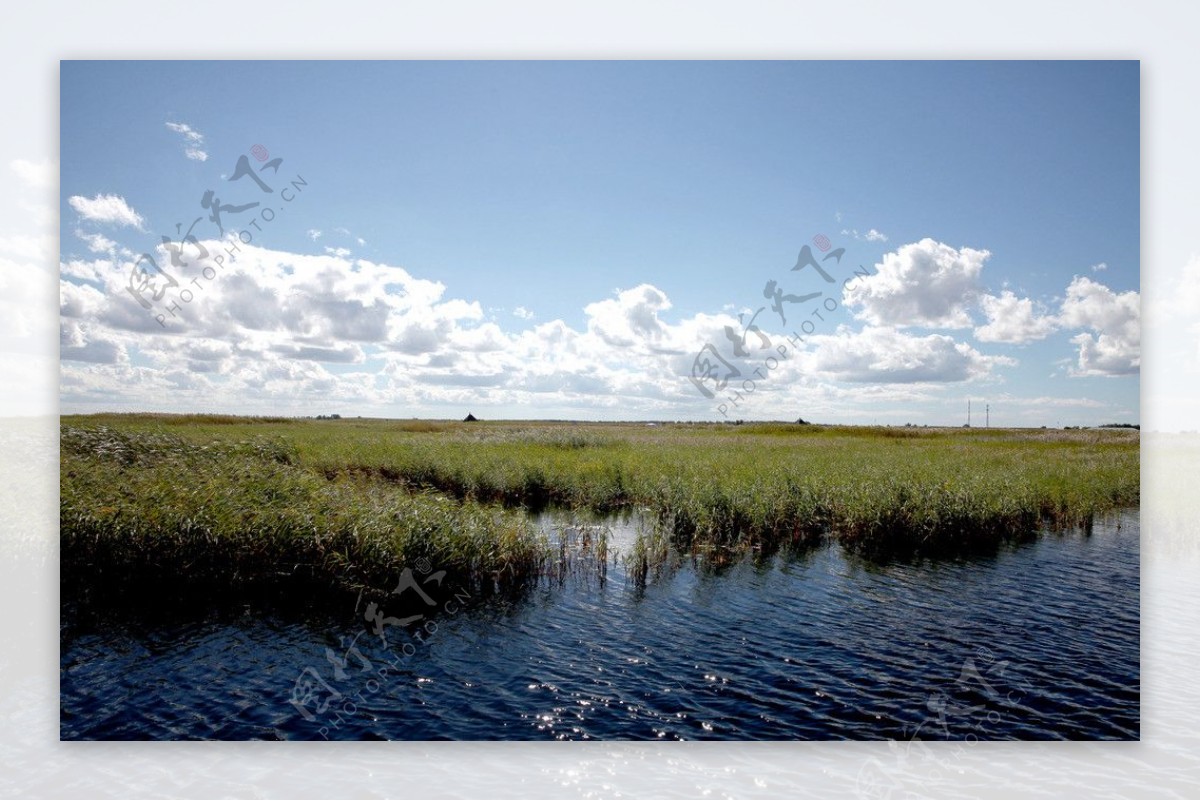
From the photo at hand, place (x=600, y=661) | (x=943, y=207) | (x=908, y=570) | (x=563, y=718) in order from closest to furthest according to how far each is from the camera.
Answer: (x=563, y=718) < (x=600, y=661) < (x=943, y=207) < (x=908, y=570)

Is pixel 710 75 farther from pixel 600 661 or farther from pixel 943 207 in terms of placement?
pixel 600 661

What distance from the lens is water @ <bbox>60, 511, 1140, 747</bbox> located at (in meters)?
6.76

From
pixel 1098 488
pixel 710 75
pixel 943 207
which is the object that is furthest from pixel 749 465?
pixel 710 75

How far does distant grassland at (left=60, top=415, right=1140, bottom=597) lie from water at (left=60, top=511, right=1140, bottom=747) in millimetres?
927

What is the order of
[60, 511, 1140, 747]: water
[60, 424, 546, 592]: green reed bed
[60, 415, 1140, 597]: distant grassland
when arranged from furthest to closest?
[60, 415, 1140, 597]: distant grassland < [60, 424, 546, 592]: green reed bed < [60, 511, 1140, 747]: water

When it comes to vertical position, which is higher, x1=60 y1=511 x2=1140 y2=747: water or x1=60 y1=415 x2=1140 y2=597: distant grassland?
x1=60 y1=415 x2=1140 y2=597: distant grassland

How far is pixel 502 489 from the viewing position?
16812 millimetres

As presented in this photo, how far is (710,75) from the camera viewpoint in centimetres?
825

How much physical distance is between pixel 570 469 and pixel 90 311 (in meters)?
11.3

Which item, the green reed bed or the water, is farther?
the green reed bed

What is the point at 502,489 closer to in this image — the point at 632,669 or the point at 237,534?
the point at 237,534

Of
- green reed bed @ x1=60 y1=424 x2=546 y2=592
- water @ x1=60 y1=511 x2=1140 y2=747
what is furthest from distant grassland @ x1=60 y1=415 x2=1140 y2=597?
water @ x1=60 y1=511 x2=1140 y2=747

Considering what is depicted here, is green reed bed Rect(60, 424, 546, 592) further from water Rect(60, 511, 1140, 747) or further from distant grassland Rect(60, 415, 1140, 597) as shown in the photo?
water Rect(60, 511, 1140, 747)

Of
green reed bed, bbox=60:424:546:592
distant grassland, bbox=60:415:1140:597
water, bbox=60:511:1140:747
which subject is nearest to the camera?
water, bbox=60:511:1140:747
